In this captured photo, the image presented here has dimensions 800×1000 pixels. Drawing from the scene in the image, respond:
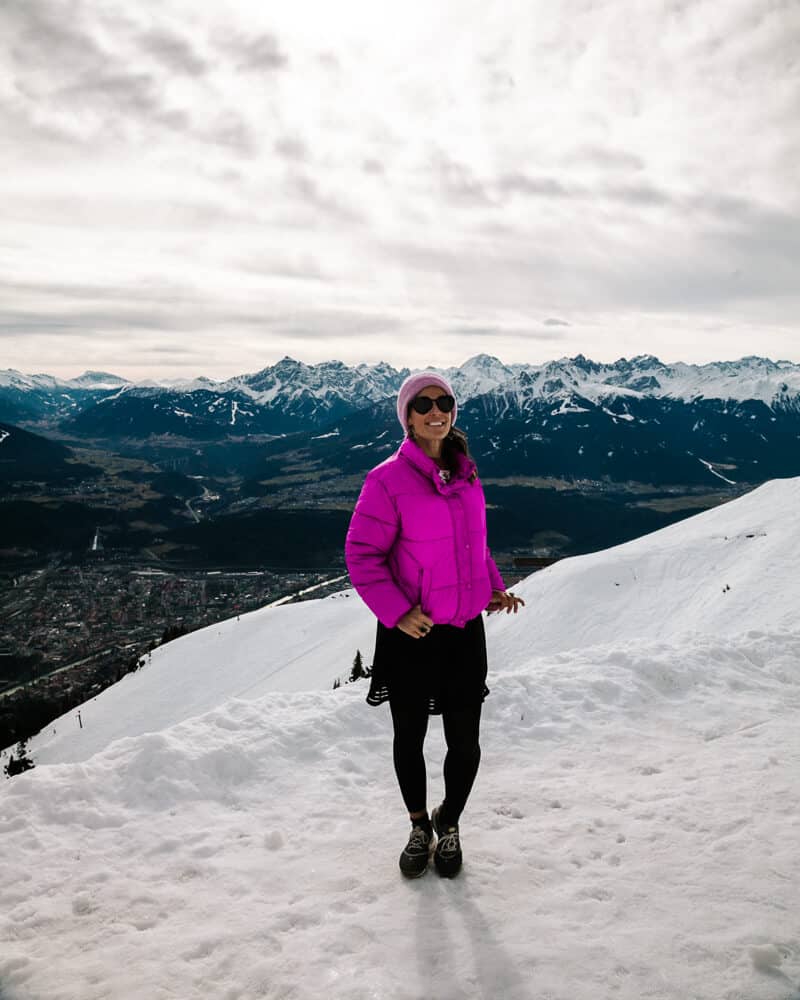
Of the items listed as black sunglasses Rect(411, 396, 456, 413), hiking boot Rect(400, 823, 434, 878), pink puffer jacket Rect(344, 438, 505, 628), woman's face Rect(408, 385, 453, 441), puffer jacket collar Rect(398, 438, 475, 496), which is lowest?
hiking boot Rect(400, 823, 434, 878)

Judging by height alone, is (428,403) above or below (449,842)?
above

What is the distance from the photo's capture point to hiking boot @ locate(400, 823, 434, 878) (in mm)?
4164

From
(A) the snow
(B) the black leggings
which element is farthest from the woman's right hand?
(A) the snow

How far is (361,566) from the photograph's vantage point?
3924 millimetres

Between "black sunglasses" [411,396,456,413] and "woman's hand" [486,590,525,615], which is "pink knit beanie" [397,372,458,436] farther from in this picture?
"woman's hand" [486,590,525,615]

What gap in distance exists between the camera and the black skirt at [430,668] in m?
4.04

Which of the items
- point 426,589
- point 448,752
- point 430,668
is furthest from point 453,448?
point 448,752

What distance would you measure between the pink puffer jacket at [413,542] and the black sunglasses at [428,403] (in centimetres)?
26

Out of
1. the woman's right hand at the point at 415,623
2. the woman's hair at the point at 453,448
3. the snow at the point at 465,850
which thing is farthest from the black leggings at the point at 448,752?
the woman's hair at the point at 453,448

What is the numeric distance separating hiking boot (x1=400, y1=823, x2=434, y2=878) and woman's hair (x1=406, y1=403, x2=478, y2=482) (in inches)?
104

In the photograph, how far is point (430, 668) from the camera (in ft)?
13.3

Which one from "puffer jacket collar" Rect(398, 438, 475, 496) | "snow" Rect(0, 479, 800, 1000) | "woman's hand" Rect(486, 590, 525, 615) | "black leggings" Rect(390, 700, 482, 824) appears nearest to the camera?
"snow" Rect(0, 479, 800, 1000)

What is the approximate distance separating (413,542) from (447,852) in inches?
89.0

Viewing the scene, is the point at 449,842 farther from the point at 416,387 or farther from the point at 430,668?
the point at 416,387
